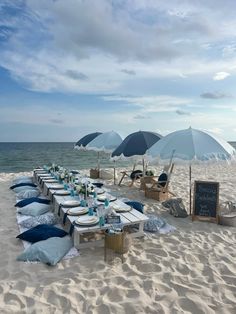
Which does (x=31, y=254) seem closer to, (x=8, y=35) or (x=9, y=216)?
(x=9, y=216)

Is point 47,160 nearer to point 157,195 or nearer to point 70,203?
point 157,195

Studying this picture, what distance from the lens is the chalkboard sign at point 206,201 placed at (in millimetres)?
6398

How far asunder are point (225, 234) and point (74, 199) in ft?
11.4

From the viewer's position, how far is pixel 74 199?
640cm

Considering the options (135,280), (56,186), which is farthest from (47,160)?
(135,280)

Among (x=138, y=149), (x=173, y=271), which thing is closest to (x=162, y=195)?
(x=138, y=149)

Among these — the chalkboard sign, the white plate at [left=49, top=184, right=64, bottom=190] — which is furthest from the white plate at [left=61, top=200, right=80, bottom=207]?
the chalkboard sign

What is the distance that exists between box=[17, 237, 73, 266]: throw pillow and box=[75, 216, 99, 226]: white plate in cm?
47

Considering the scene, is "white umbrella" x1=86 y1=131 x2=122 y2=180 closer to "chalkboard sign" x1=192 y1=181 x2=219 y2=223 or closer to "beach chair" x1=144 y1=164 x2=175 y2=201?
"beach chair" x1=144 y1=164 x2=175 y2=201

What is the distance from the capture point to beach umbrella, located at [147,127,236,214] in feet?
19.6

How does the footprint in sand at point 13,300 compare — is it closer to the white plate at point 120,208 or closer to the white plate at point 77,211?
the white plate at point 77,211

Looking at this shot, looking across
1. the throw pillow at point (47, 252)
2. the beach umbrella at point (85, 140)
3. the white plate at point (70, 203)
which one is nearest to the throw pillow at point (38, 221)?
the white plate at point (70, 203)

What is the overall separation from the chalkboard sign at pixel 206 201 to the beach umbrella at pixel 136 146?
2531 millimetres

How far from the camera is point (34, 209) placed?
6.50m
